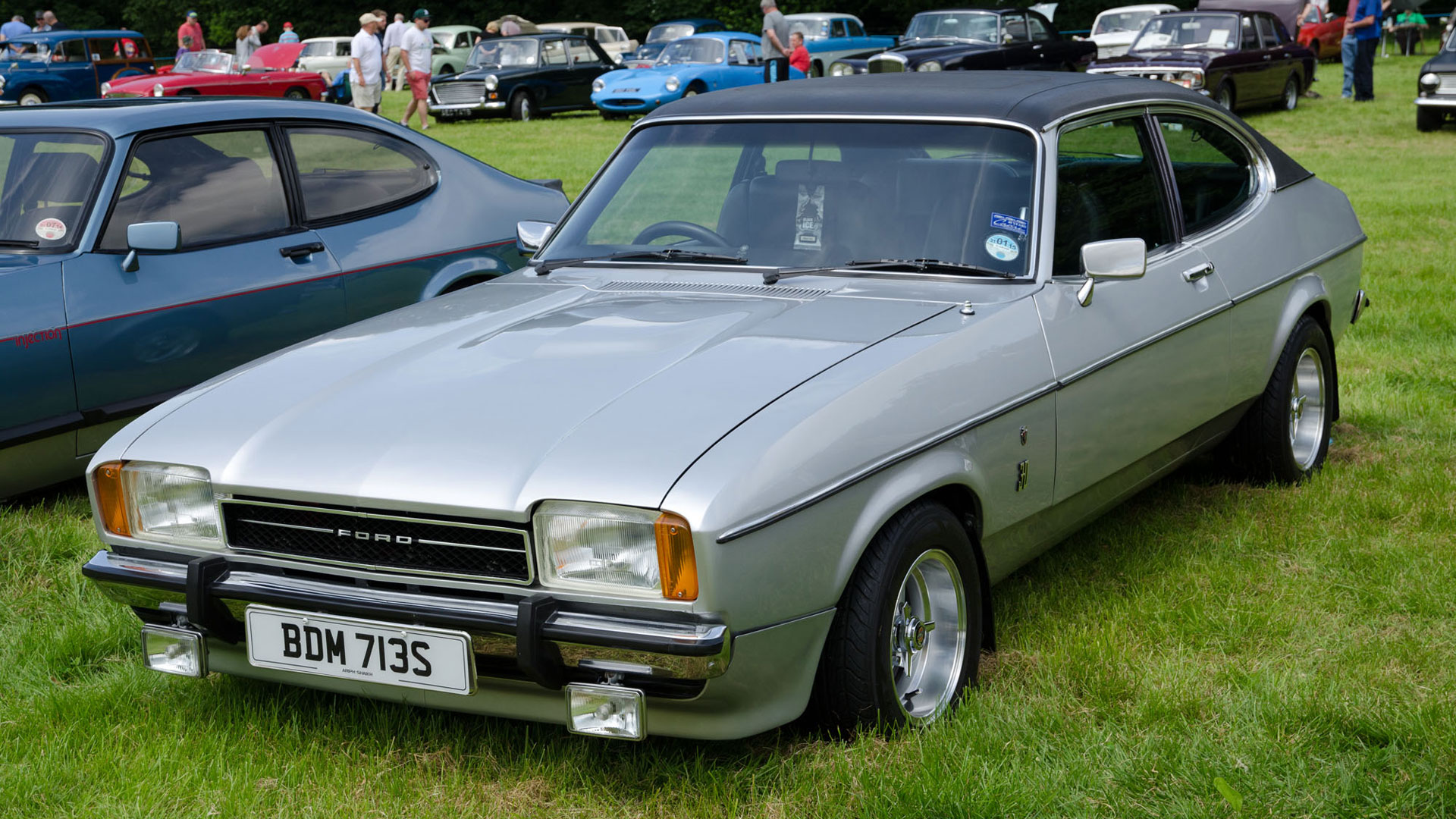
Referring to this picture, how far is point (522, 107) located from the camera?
914 inches

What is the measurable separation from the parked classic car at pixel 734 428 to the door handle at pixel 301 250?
4.67 ft

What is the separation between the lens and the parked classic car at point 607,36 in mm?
36522

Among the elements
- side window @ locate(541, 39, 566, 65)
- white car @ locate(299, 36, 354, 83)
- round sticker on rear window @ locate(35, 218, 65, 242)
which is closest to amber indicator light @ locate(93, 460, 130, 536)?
round sticker on rear window @ locate(35, 218, 65, 242)

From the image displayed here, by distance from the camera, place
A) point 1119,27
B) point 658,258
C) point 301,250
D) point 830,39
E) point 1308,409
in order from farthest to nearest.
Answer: point 1119,27, point 830,39, point 301,250, point 1308,409, point 658,258

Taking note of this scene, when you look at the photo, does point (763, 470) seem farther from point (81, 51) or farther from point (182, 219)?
point (81, 51)

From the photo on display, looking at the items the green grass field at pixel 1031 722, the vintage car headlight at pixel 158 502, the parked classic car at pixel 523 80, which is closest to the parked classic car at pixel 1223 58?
the parked classic car at pixel 523 80

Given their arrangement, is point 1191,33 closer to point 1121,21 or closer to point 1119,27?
point 1119,27

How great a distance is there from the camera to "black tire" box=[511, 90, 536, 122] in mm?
23094

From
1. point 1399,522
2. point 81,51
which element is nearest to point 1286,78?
point 1399,522

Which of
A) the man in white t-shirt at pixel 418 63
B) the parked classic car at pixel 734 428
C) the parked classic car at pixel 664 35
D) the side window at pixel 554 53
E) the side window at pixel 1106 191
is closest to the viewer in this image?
the parked classic car at pixel 734 428

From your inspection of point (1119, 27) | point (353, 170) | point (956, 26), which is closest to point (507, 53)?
point (956, 26)

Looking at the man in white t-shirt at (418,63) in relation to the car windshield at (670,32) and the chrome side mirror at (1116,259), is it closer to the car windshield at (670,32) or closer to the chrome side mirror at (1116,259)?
the car windshield at (670,32)

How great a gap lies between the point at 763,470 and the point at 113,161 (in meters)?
3.58

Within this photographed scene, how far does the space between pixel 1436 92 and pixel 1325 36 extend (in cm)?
1467
